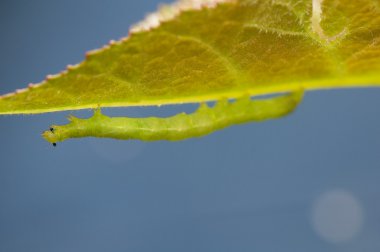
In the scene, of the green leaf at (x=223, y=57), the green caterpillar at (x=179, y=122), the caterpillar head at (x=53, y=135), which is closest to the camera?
the green leaf at (x=223, y=57)

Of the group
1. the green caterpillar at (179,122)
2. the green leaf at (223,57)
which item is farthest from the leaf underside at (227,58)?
the green caterpillar at (179,122)

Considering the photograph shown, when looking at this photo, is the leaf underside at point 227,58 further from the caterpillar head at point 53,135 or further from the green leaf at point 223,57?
the caterpillar head at point 53,135

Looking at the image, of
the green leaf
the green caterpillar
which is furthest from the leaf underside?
the green caterpillar

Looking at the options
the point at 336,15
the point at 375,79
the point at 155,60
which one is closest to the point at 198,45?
the point at 155,60

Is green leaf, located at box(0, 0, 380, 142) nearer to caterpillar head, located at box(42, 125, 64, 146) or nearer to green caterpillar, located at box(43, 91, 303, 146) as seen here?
green caterpillar, located at box(43, 91, 303, 146)

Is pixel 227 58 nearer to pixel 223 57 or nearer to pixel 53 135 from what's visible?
pixel 223 57
